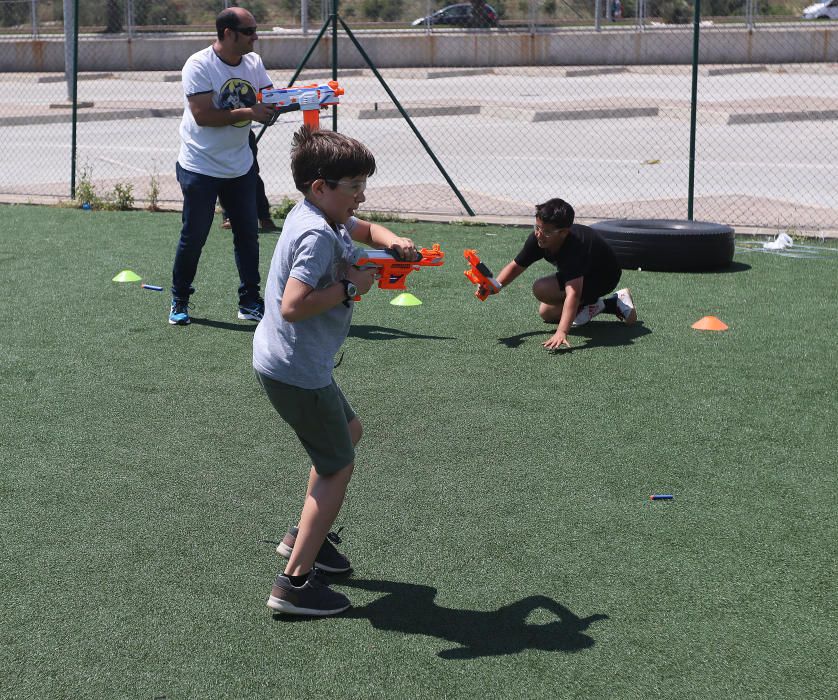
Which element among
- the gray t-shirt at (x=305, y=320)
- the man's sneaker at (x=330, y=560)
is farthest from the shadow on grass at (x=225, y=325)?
the gray t-shirt at (x=305, y=320)

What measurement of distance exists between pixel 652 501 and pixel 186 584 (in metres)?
1.90

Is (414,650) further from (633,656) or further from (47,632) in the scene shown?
(47,632)

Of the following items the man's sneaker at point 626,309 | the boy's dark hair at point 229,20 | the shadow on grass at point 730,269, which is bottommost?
the man's sneaker at point 626,309

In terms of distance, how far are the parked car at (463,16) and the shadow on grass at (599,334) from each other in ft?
74.1

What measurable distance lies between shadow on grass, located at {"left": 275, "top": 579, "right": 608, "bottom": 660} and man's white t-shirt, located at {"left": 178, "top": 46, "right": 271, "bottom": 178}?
4033 millimetres

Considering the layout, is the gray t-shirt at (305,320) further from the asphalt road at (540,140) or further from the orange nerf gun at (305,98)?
the asphalt road at (540,140)

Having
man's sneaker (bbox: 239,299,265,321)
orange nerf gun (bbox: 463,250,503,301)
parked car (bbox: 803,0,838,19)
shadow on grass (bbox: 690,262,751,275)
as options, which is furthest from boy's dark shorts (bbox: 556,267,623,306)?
parked car (bbox: 803,0,838,19)

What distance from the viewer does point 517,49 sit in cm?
3155

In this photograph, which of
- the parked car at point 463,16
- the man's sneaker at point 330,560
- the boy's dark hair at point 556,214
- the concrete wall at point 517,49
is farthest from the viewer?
the concrete wall at point 517,49

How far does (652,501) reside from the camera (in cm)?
465

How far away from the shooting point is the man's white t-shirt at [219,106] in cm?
707

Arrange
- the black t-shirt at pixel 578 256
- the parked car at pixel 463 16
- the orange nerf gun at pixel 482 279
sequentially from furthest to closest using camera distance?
1. the parked car at pixel 463 16
2. the black t-shirt at pixel 578 256
3. the orange nerf gun at pixel 482 279

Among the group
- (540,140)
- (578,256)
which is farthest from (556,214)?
(540,140)

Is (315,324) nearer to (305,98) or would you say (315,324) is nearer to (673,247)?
(305,98)
